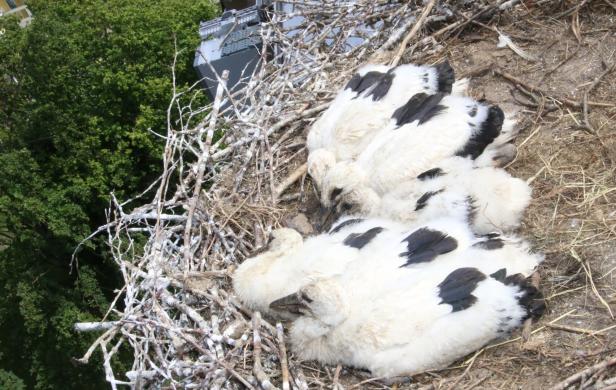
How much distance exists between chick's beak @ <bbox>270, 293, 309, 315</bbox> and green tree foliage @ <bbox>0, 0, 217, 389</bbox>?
691cm

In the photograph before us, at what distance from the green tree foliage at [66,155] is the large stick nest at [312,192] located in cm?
571

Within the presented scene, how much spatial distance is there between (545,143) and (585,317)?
107 cm

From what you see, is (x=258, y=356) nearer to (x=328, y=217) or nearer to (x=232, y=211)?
(x=328, y=217)

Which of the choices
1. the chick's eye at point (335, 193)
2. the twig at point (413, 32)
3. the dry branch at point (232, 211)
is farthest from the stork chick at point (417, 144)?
the twig at point (413, 32)

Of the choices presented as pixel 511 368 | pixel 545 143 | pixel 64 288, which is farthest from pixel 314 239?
pixel 64 288

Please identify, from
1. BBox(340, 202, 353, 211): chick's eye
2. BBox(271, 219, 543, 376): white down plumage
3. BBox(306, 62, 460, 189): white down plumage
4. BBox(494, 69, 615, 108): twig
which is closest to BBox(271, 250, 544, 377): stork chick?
BBox(271, 219, 543, 376): white down plumage

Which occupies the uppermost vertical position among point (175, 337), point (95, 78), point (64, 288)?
point (175, 337)

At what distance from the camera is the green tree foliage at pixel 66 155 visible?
948cm

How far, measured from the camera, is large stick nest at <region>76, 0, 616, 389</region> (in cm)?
283

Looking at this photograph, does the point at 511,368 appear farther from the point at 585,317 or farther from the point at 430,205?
the point at 430,205

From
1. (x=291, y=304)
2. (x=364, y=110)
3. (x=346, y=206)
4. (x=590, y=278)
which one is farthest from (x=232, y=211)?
(x=590, y=278)

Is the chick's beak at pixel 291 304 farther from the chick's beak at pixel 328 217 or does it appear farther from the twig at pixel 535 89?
the twig at pixel 535 89

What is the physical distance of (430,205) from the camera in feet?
10.3

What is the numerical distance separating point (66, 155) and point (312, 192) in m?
7.52
